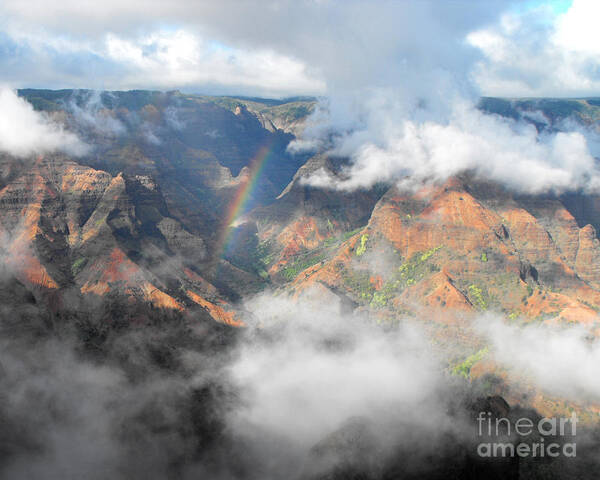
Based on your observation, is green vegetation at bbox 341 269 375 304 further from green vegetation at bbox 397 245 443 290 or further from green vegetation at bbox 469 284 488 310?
green vegetation at bbox 469 284 488 310

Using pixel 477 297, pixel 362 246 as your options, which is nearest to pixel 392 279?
pixel 362 246

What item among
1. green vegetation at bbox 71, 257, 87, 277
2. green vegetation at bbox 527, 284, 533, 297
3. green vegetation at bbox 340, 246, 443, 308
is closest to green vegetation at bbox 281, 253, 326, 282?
green vegetation at bbox 340, 246, 443, 308

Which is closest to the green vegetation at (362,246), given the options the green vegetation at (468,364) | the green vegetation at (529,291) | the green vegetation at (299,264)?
the green vegetation at (299,264)

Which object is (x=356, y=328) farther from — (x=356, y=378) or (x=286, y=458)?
(x=286, y=458)

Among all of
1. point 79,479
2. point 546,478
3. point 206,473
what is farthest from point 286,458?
point 546,478

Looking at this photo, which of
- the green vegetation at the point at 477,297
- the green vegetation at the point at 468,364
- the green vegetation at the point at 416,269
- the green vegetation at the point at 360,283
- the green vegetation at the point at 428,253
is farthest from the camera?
the green vegetation at the point at 360,283

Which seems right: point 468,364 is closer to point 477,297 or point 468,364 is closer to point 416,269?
point 477,297

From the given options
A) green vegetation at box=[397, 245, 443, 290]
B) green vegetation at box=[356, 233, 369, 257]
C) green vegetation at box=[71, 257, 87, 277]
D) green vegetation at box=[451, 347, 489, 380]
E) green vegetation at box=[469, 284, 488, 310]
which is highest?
green vegetation at box=[356, 233, 369, 257]

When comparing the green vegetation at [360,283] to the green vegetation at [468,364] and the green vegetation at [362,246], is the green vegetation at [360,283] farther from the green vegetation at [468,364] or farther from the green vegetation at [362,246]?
the green vegetation at [468,364]
